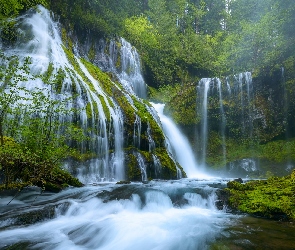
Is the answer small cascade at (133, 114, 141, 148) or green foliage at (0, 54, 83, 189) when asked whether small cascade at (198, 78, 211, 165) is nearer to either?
small cascade at (133, 114, 141, 148)

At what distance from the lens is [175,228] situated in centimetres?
552

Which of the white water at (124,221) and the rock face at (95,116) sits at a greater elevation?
the rock face at (95,116)

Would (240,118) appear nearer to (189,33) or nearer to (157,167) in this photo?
(157,167)

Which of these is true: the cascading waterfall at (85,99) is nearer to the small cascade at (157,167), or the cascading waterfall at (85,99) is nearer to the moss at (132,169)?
the moss at (132,169)

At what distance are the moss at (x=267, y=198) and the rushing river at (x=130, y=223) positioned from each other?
362 millimetres

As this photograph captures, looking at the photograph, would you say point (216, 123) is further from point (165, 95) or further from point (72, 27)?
point (72, 27)

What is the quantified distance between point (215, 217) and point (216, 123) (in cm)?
1185

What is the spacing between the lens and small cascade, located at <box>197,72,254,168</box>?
17.0m

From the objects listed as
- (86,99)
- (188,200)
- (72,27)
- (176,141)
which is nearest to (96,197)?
(188,200)

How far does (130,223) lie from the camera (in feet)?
18.9

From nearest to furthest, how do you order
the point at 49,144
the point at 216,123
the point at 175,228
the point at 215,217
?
the point at 175,228 < the point at 215,217 < the point at 49,144 < the point at 216,123

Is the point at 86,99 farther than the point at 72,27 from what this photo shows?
No

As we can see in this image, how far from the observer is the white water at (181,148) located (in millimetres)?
15758

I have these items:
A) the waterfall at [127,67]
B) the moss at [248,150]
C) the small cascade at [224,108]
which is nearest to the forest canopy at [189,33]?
the waterfall at [127,67]
